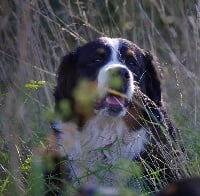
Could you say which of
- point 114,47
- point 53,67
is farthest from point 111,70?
point 53,67

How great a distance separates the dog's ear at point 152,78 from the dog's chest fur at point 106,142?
1.54 ft

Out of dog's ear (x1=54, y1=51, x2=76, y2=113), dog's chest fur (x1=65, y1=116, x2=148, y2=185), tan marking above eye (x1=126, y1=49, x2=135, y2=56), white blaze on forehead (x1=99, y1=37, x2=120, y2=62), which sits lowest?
dog's chest fur (x1=65, y1=116, x2=148, y2=185)

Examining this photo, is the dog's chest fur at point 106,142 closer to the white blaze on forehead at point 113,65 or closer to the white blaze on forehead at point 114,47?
the white blaze on forehead at point 113,65

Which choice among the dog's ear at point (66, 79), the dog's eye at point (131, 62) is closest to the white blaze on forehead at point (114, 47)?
the dog's eye at point (131, 62)

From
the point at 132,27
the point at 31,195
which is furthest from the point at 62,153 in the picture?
the point at 132,27

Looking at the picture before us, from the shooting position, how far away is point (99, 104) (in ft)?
13.9

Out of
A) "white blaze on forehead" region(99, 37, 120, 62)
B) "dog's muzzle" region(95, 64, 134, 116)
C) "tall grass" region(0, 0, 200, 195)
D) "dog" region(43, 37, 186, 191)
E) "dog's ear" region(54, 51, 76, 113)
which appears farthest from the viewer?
"dog's ear" region(54, 51, 76, 113)

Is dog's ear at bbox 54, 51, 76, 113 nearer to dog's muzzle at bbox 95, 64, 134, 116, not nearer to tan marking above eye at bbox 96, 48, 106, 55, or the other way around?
tan marking above eye at bbox 96, 48, 106, 55

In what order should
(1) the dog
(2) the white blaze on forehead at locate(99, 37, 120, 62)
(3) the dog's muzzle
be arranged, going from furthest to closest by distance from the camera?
(2) the white blaze on forehead at locate(99, 37, 120, 62) → (3) the dog's muzzle → (1) the dog

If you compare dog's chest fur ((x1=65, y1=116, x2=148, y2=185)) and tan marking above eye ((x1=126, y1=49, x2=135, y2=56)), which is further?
tan marking above eye ((x1=126, y1=49, x2=135, y2=56))

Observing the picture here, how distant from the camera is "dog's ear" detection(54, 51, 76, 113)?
4723mm

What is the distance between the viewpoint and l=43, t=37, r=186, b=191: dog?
13.0 feet

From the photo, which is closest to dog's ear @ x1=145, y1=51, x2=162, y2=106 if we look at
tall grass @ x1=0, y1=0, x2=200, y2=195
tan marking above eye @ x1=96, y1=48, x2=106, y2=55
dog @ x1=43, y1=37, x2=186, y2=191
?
dog @ x1=43, y1=37, x2=186, y2=191

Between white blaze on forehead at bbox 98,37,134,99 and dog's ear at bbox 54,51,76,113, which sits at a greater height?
white blaze on forehead at bbox 98,37,134,99
